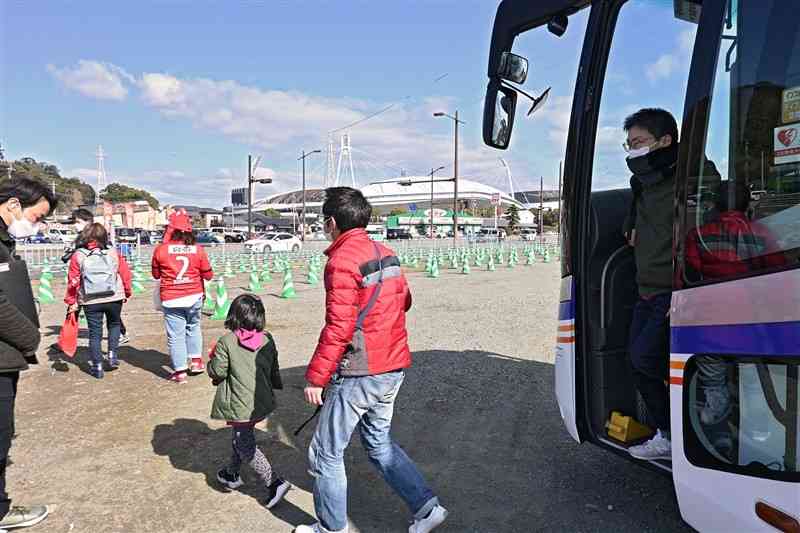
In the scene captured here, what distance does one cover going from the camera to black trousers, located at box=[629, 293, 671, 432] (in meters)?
3.09

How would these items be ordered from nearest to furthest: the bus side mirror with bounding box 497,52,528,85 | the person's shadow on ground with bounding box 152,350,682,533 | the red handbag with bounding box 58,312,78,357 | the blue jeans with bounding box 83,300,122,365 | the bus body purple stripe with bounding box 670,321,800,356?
the bus body purple stripe with bounding box 670,321,800,356, the person's shadow on ground with bounding box 152,350,682,533, the bus side mirror with bounding box 497,52,528,85, the red handbag with bounding box 58,312,78,357, the blue jeans with bounding box 83,300,122,365

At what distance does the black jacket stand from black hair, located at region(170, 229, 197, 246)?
9.63ft

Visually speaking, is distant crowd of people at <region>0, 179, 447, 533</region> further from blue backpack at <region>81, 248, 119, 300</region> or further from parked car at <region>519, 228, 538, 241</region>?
parked car at <region>519, 228, 538, 241</region>

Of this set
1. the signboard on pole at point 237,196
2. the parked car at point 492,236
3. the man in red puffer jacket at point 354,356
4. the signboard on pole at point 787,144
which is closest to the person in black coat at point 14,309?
the man in red puffer jacket at point 354,356

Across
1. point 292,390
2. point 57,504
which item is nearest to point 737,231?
point 57,504

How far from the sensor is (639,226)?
3.29m

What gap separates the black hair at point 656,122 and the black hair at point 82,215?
5.98 metres

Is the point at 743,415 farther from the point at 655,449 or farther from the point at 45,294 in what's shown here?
the point at 45,294

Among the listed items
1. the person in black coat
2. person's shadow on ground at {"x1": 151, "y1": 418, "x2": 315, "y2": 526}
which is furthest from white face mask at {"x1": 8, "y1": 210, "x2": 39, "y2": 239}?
person's shadow on ground at {"x1": 151, "y1": 418, "x2": 315, "y2": 526}

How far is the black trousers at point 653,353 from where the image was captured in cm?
309

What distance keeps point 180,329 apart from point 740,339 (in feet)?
18.2

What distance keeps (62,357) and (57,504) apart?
445 centimetres

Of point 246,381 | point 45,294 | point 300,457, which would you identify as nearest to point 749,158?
point 246,381

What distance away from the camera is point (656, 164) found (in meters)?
3.20
